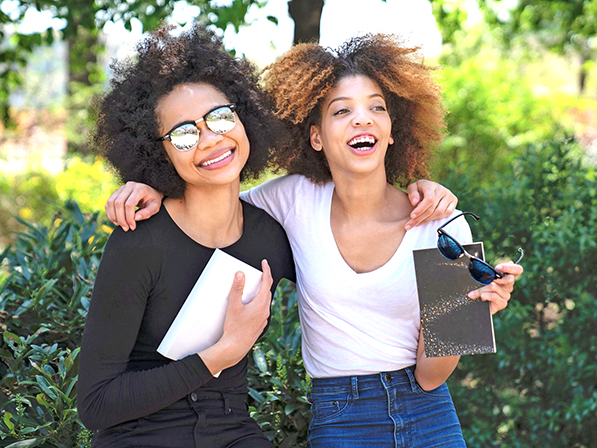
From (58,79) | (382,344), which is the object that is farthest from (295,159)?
(58,79)

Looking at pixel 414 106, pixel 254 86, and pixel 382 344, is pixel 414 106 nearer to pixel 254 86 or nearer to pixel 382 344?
pixel 254 86

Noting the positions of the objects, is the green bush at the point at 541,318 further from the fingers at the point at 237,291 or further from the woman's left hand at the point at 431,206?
the fingers at the point at 237,291

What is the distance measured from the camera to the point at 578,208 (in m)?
3.28

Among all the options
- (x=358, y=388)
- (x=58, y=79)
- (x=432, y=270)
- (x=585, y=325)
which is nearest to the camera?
(x=432, y=270)

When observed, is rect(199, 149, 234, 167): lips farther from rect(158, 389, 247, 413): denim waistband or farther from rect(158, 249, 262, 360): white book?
rect(158, 389, 247, 413): denim waistband

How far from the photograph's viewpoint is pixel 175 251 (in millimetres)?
2002

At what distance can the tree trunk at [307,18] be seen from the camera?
3.48 m

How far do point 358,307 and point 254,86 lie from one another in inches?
34.1

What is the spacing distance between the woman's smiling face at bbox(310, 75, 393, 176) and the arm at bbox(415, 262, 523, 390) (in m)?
0.63

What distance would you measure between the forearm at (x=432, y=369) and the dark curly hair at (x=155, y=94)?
0.94m

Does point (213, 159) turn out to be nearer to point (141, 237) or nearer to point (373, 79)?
point (141, 237)

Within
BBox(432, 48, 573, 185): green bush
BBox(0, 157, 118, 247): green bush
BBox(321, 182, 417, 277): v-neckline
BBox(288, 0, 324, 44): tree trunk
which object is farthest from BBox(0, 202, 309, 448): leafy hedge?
BBox(432, 48, 573, 185): green bush

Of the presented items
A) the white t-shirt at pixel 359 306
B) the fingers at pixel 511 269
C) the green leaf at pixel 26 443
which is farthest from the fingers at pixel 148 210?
the fingers at pixel 511 269

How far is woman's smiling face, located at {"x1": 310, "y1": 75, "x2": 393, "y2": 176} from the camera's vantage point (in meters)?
2.32
